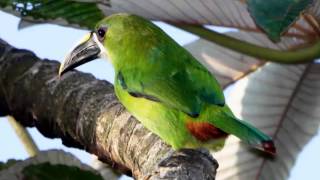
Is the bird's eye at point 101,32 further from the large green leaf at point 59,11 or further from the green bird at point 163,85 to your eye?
the large green leaf at point 59,11

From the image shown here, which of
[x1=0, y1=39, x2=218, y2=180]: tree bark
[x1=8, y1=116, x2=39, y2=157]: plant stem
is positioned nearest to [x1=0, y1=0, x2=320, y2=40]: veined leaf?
[x1=0, y1=39, x2=218, y2=180]: tree bark

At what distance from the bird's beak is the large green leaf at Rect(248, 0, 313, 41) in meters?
0.35

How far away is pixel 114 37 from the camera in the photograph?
2.14 metres

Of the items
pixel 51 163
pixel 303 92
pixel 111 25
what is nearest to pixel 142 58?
pixel 111 25

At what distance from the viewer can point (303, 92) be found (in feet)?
7.81

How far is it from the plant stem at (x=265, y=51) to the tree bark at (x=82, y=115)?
7.9 inches

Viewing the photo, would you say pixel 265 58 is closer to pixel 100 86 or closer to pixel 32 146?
pixel 100 86

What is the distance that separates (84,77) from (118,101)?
0.29 feet

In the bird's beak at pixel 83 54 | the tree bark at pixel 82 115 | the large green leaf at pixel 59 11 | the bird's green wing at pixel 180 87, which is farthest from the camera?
the large green leaf at pixel 59 11

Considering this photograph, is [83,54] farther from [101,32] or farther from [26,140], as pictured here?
[26,140]

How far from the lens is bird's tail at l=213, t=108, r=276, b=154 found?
183 cm

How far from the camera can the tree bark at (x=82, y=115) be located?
71.0 inches

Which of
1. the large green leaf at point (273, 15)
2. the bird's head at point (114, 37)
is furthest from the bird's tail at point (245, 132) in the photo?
the bird's head at point (114, 37)

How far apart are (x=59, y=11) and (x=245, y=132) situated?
0.60 meters
